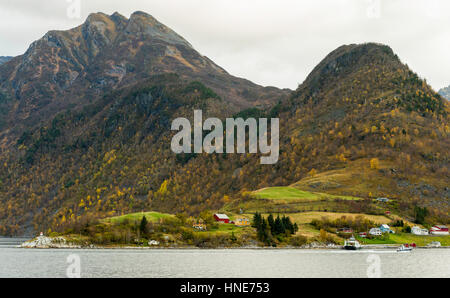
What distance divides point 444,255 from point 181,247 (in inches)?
3654

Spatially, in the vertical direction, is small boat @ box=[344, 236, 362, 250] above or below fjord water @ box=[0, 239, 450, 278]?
below

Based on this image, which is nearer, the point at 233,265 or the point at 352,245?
the point at 233,265

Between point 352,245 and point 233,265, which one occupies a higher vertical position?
point 233,265

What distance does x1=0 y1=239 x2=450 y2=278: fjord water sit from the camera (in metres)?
115

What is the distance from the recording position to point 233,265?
13062 centimetres

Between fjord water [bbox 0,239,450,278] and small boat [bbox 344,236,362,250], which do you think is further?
small boat [bbox 344,236,362,250]
